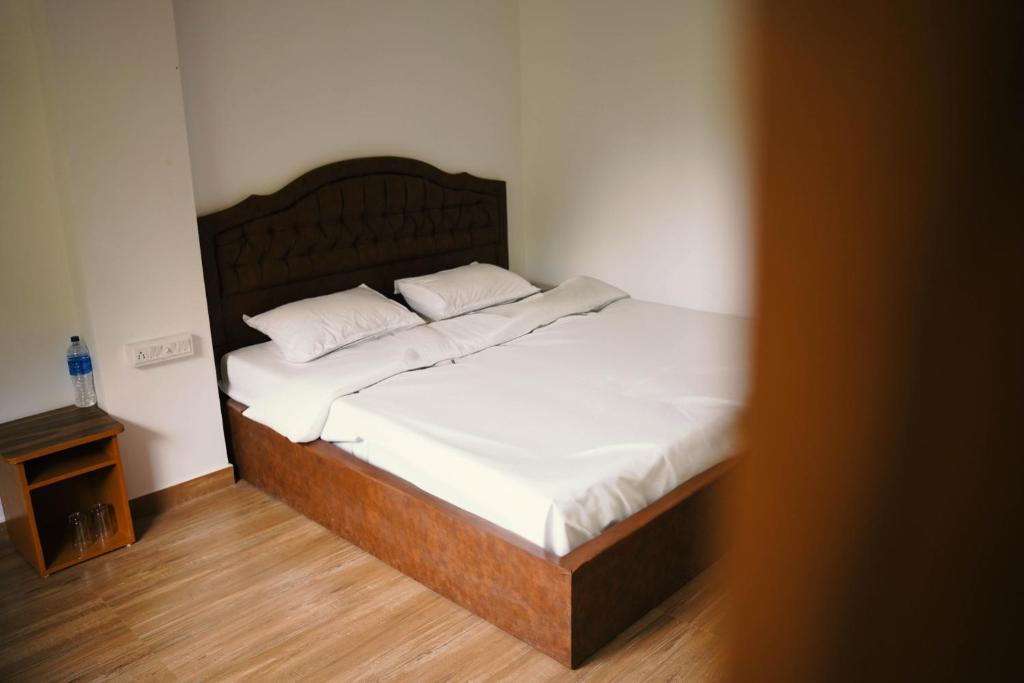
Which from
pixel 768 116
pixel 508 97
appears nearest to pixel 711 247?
pixel 508 97

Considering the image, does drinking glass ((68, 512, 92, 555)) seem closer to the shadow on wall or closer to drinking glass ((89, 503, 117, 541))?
drinking glass ((89, 503, 117, 541))

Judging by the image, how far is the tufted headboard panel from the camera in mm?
3168

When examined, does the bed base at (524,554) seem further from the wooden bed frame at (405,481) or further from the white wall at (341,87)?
the white wall at (341,87)

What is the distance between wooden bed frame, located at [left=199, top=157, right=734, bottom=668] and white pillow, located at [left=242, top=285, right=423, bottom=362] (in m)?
0.21

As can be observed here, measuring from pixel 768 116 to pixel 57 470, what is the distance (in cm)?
286

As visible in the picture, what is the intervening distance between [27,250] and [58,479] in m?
0.82

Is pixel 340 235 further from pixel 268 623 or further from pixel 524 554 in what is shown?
pixel 524 554

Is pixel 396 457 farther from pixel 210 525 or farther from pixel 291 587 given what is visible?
pixel 210 525

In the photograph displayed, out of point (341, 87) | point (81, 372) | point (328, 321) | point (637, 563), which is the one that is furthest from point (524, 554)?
point (341, 87)

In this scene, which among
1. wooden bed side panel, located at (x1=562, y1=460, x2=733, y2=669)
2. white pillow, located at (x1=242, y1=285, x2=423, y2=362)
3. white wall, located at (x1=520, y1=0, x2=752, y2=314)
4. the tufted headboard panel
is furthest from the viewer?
white wall, located at (x1=520, y1=0, x2=752, y2=314)

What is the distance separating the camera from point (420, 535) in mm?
2383

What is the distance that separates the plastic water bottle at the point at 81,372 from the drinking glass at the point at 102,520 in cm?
38

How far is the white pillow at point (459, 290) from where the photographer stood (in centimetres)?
357

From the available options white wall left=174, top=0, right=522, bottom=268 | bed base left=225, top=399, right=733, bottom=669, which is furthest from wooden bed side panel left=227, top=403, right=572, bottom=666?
white wall left=174, top=0, right=522, bottom=268
